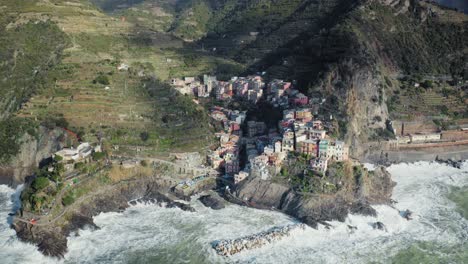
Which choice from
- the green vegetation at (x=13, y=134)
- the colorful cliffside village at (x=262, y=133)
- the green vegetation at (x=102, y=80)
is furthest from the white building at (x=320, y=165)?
the green vegetation at (x=13, y=134)

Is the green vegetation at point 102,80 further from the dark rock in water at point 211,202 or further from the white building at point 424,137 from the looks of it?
the white building at point 424,137

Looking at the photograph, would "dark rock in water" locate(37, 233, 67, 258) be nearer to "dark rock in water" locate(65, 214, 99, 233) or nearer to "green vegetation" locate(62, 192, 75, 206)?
"dark rock in water" locate(65, 214, 99, 233)

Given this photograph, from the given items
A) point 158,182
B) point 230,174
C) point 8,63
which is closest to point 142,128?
point 158,182

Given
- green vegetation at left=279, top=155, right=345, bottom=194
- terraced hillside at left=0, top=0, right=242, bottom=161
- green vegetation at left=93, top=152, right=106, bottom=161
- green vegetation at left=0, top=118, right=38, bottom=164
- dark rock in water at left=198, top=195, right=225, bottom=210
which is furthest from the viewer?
terraced hillside at left=0, top=0, right=242, bottom=161

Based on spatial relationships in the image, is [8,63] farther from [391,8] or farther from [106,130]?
[391,8]

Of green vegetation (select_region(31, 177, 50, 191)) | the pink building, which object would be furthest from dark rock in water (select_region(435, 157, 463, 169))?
green vegetation (select_region(31, 177, 50, 191))

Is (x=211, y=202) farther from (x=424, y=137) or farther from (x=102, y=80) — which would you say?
(x=424, y=137)
